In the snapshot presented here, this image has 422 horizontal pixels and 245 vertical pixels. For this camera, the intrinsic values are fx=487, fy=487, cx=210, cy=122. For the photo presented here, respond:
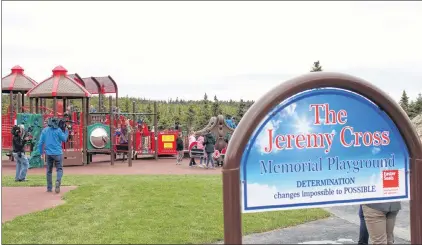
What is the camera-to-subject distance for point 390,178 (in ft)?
17.8

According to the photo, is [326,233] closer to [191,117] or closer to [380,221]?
[380,221]

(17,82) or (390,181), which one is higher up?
(17,82)

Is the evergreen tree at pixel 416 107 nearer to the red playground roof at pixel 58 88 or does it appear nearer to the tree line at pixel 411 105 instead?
the tree line at pixel 411 105

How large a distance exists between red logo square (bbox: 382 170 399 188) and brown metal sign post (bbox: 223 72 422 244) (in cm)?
18

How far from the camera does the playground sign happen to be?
4973 mm

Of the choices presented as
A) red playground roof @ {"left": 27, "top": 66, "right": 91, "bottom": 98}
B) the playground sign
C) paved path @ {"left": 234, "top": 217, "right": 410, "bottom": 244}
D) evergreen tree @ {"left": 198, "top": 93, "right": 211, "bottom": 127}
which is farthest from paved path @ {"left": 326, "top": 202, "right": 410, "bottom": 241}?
evergreen tree @ {"left": 198, "top": 93, "right": 211, "bottom": 127}

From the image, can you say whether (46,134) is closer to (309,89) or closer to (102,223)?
(102,223)

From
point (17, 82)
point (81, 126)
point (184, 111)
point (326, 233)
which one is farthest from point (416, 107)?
point (326, 233)

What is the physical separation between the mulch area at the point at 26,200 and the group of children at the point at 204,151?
8900 millimetres

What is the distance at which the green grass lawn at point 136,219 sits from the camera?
6.84m

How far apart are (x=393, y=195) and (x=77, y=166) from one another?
16915mm

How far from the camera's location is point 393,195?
543cm

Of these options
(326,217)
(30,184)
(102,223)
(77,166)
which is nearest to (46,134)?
(30,184)

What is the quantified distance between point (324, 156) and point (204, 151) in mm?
15756
